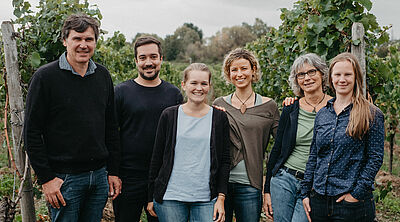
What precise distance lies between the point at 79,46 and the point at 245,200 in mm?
1585

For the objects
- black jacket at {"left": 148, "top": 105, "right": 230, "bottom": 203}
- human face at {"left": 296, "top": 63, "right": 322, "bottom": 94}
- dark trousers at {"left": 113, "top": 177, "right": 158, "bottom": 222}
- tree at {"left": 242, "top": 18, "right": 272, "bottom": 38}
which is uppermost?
tree at {"left": 242, "top": 18, "right": 272, "bottom": 38}

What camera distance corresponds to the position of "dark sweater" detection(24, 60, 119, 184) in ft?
7.29

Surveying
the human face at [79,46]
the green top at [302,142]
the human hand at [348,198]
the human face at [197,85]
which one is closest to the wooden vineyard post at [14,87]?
the human face at [79,46]

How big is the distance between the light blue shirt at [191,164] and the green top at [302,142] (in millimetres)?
599

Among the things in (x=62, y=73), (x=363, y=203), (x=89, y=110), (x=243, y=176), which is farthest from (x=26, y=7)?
(x=363, y=203)

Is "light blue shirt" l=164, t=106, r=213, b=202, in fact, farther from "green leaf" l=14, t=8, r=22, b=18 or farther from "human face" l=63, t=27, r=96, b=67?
→ "green leaf" l=14, t=8, r=22, b=18

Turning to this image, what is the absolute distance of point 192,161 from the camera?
7.79ft

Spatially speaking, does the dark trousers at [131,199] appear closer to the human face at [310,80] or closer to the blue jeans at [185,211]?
the blue jeans at [185,211]

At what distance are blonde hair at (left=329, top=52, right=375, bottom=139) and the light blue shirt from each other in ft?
2.99

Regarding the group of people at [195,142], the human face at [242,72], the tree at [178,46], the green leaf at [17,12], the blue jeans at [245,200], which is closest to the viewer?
the group of people at [195,142]

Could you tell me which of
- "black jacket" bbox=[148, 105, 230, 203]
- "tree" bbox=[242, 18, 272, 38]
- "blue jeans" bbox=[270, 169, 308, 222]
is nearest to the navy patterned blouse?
"blue jeans" bbox=[270, 169, 308, 222]

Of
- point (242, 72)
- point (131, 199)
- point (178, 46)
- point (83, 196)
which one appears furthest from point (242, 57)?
point (178, 46)

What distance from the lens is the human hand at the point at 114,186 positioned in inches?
105

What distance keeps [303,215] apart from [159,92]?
4.59 feet
